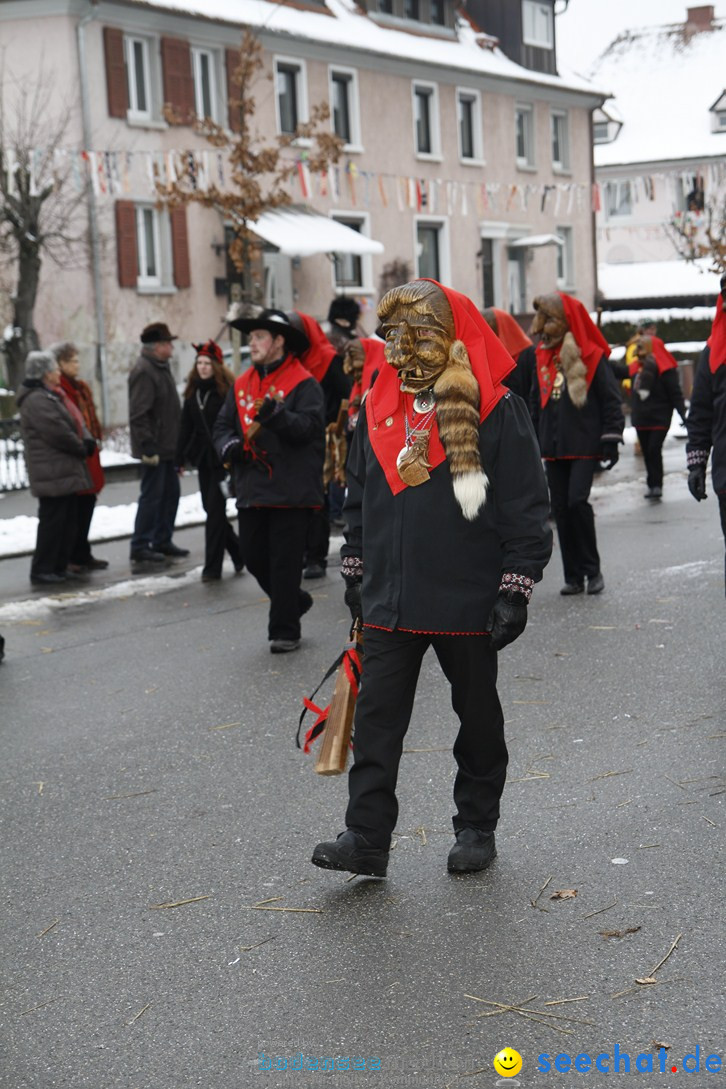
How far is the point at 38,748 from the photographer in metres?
7.06

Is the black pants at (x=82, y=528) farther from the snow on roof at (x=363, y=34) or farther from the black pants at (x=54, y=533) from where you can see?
the snow on roof at (x=363, y=34)

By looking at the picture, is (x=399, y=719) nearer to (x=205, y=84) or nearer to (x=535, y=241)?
(x=205, y=84)

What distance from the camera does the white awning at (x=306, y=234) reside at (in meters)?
30.8

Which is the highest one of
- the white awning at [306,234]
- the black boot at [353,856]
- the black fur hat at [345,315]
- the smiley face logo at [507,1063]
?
the white awning at [306,234]

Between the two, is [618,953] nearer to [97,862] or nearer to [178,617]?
[97,862]

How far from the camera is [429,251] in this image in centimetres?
4025

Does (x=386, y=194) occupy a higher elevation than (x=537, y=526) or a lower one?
higher

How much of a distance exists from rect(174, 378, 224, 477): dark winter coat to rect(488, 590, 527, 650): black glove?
7.71 m

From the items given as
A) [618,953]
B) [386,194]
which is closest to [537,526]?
[618,953]

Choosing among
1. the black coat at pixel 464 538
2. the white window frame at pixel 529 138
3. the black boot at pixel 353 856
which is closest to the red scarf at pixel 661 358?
the black coat at pixel 464 538

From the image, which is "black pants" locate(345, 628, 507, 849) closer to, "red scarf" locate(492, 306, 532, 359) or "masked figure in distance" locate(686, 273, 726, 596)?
"masked figure in distance" locate(686, 273, 726, 596)

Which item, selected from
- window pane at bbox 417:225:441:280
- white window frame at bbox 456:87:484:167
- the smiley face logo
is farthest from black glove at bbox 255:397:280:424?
white window frame at bbox 456:87:484:167

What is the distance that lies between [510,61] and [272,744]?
4000cm

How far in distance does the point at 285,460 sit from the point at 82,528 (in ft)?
14.9
